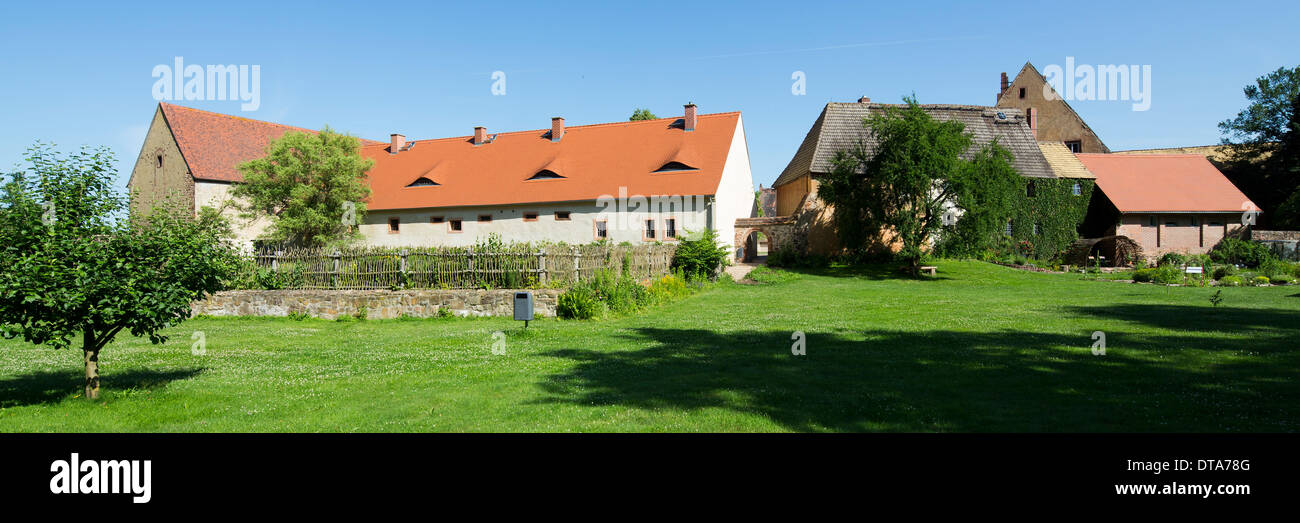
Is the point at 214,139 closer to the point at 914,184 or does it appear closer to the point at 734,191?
the point at 734,191

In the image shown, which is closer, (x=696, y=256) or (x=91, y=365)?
(x=91, y=365)

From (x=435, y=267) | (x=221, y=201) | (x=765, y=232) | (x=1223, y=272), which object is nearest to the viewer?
(x=435, y=267)

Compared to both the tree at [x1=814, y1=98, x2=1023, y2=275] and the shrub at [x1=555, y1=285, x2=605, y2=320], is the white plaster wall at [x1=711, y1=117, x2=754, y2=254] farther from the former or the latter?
the shrub at [x1=555, y1=285, x2=605, y2=320]

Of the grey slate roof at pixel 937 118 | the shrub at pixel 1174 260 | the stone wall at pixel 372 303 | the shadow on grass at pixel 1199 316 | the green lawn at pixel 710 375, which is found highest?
the grey slate roof at pixel 937 118

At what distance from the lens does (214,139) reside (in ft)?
132

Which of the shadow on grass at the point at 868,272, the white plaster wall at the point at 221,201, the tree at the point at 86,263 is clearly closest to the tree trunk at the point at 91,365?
the tree at the point at 86,263

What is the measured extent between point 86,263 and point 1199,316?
19322 mm

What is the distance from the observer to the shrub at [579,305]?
15.9 meters

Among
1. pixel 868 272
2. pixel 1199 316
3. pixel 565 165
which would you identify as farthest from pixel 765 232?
pixel 1199 316

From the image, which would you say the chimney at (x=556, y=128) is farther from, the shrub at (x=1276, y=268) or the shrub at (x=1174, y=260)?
the shrub at (x=1276, y=268)

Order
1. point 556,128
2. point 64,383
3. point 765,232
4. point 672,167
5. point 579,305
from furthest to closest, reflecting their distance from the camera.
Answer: point 556,128 < point 765,232 < point 672,167 < point 579,305 < point 64,383

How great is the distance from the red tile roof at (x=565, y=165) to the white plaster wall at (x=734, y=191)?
0.73 meters

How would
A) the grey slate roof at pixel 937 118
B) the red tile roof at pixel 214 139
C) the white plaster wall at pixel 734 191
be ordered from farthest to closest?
the red tile roof at pixel 214 139
the grey slate roof at pixel 937 118
the white plaster wall at pixel 734 191

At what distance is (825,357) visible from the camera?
10.3 m
